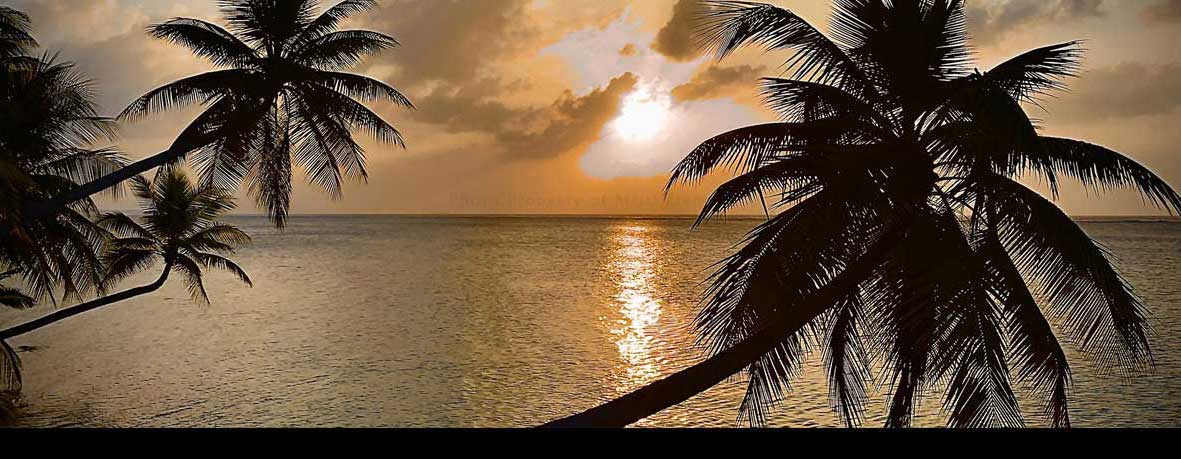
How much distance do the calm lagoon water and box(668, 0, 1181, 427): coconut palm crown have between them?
32.2 ft

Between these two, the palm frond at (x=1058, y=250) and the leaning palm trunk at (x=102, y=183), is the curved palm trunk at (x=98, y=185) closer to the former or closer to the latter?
the leaning palm trunk at (x=102, y=183)

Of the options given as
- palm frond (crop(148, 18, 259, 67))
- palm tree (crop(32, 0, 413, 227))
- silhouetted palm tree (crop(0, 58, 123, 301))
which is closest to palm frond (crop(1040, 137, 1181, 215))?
palm tree (crop(32, 0, 413, 227))

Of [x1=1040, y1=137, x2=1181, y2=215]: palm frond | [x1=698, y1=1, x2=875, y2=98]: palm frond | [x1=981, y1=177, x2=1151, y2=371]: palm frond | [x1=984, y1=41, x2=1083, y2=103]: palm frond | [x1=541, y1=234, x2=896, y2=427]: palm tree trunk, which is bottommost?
[x1=541, y1=234, x2=896, y2=427]: palm tree trunk

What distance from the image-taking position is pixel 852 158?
363cm

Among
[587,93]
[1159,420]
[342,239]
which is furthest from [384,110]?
[342,239]

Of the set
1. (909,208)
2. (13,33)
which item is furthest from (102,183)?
(909,208)

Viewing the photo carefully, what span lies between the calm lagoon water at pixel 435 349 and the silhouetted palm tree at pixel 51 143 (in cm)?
826

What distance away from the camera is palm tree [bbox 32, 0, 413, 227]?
6.12 m

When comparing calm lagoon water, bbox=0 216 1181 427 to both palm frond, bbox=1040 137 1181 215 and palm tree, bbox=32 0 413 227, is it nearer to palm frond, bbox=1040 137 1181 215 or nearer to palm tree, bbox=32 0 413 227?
palm tree, bbox=32 0 413 227

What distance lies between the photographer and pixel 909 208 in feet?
12.2

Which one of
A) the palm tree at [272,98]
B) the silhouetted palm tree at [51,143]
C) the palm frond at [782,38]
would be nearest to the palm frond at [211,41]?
the palm tree at [272,98]

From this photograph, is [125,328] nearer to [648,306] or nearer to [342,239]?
[648,306]

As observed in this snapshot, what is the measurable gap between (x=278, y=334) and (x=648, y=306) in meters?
10.7

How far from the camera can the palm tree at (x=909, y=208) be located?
364 cm
